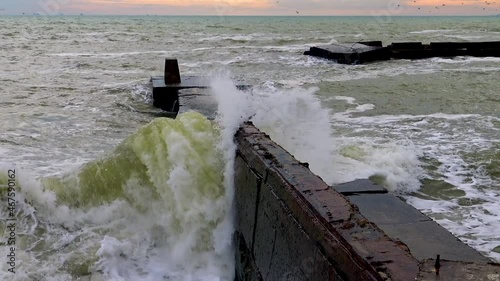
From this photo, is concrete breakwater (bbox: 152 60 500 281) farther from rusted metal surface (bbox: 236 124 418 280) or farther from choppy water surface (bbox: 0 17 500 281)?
choppy water surface (bbox: 0 17 500 281)

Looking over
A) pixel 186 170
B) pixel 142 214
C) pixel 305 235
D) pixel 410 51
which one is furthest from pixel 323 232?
pixel 410 51

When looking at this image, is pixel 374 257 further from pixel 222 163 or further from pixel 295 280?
pixel 222 163

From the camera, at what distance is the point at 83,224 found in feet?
18.1

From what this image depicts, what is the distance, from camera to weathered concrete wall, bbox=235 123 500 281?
2311mm

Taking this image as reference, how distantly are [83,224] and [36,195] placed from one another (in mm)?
772

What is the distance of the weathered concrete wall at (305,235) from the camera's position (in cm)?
231

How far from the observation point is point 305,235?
2951 millimetres

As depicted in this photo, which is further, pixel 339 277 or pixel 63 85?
pixel 63 85

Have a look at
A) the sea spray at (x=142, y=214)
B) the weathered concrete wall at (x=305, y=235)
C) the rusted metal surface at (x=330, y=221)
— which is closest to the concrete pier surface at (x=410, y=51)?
the sea spray at (x=142, y=214)

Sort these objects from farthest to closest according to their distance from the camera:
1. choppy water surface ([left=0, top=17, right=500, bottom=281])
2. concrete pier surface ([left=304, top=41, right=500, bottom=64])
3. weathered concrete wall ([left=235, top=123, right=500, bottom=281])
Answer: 1. concrete pier surface ([left=304, top=41, right=500, bottom=64])
2. choppy water surface ([left=0, top=17, right=500, bottom=281])
3. weathered concrete wall ([left=235, top=123, right=500, bottom=281])

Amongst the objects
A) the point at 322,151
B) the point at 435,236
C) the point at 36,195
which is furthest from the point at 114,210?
the point at 435,236

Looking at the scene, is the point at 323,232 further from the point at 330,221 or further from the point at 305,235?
the point at 305,235

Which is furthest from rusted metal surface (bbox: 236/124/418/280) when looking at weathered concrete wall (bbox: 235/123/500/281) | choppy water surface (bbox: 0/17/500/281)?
choppy water surface (bbox: 0/17/500/281)

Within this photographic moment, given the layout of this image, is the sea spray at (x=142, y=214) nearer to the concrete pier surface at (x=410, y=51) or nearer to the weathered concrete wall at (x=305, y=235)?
the weathered concrete wall at (x=305, y=235)
